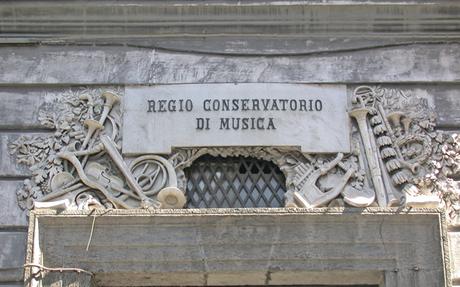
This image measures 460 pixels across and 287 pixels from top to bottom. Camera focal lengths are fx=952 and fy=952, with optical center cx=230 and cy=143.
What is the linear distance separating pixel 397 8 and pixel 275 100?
1670 mm

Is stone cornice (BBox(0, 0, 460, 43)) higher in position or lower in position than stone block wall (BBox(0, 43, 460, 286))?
higher

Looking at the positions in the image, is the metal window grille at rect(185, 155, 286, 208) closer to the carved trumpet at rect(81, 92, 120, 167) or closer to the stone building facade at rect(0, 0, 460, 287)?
the stone building facade at rect(0, 0, 460, 287)

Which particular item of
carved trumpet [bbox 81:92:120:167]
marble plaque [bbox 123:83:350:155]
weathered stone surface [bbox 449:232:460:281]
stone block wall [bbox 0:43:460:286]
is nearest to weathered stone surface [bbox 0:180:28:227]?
stone block wall [bbox 0:43:460:286]

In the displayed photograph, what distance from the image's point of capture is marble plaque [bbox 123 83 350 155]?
9711mm

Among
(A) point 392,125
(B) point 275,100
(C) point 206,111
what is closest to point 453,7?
(A) point 392,125

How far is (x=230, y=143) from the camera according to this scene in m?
9.70

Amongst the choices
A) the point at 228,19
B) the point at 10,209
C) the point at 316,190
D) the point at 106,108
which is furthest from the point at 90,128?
the point at 316,190

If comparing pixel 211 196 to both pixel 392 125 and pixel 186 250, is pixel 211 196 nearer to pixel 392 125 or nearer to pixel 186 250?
pixel 186 250

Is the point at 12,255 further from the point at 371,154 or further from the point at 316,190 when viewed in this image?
the point at 371,154

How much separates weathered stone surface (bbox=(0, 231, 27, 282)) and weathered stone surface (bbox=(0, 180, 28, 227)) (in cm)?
11

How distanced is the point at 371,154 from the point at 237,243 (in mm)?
1646

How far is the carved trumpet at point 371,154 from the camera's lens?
31.0 feet

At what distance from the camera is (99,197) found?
9578 mm

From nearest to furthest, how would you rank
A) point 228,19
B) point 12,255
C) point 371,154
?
point 12,255
point 371,154
point 228,19
